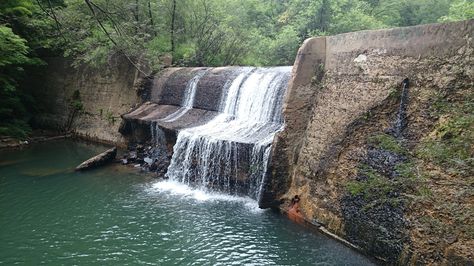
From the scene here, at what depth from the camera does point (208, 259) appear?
23.1 ft

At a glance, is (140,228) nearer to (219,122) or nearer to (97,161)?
(219,122)

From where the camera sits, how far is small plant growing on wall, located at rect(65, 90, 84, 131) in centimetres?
1841

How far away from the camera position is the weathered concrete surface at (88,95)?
55.6 feet

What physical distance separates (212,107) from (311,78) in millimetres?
5126

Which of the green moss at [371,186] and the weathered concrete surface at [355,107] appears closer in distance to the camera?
the weathered concrete surface at [355,107]

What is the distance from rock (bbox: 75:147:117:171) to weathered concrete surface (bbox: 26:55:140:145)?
2.26m

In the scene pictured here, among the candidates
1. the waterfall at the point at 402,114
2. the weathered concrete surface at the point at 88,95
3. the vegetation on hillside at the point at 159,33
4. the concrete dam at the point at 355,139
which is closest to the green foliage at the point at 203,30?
the vegetation on hillside at the point at 159,33

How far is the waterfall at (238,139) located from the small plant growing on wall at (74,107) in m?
8.66

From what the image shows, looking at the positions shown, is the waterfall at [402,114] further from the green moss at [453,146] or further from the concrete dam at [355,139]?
the green moss at [453,146]

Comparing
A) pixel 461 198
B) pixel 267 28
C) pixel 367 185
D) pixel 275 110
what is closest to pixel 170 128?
pixel 275 110

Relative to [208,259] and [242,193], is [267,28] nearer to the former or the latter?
[242,193]

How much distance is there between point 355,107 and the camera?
314 inches

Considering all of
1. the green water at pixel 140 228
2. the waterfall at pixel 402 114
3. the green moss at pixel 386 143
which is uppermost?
the waterfall at pixel 402 114

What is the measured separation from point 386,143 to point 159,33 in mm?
14317
